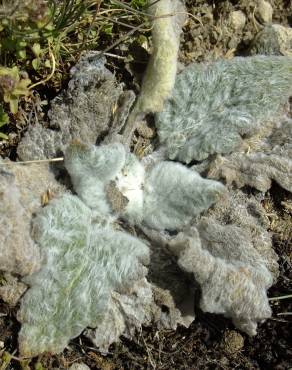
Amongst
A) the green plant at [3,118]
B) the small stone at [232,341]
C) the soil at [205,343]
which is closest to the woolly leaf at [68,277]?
the soil at [205,343]

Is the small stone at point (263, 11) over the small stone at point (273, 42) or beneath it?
over

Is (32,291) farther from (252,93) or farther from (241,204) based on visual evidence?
(252,93)

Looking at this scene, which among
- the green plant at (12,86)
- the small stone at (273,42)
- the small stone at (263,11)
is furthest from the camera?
the small stone at (263,11)

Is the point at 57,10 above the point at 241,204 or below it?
above

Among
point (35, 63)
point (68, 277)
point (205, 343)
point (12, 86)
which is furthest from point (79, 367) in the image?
point (35, 63)

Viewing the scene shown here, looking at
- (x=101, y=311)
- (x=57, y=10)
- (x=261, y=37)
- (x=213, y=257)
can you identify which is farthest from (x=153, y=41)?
(x=101, y=311)

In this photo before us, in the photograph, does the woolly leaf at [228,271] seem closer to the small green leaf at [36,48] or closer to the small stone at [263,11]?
the small green leaf at [36,48]

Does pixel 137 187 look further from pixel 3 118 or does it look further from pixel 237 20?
pixel 237 20
